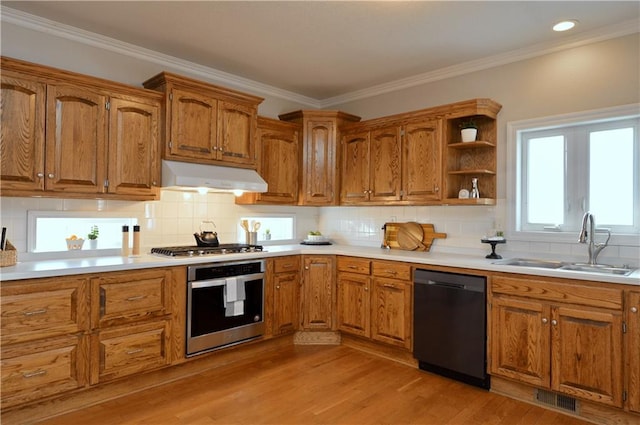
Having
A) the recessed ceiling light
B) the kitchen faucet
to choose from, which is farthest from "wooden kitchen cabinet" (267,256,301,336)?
the recessed ceiling light

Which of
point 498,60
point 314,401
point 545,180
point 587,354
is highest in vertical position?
point 498,60

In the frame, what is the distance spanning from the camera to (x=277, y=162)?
4.27 metres

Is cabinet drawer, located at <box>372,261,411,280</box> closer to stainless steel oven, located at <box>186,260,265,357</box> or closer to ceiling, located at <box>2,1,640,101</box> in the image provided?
stainless steel oven, located at <box>186,260,265,357</box>

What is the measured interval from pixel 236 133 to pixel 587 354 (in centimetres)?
321

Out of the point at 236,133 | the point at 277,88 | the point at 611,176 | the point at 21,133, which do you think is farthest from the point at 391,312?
the point at 21,133

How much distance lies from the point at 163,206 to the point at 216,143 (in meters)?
0.76

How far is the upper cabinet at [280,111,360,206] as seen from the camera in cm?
441

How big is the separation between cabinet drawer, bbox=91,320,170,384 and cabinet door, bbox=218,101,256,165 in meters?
1.58

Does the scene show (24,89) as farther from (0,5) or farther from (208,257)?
(208,257)

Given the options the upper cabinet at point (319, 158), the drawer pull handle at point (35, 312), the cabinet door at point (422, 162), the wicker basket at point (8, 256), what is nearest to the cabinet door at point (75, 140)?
the wicker basket at point (8, 256)

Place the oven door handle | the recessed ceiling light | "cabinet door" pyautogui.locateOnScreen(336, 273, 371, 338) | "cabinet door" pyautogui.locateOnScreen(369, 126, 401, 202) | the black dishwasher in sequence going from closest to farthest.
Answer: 1. the recessed ceiling light
2. the black dishwasher
3. the oven door handle
4. "cabinet door" pyautogui.locateOnScreen(336, 273, 371, 338)
5. "cabinet door" pyautogui.locateOnScreen(369, 126, 401, 202)

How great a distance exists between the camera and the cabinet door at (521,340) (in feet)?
8.96

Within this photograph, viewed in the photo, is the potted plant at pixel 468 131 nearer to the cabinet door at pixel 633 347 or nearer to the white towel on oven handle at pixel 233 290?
the cabinet door at pixel 633 347

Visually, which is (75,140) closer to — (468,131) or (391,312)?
(391,312)
